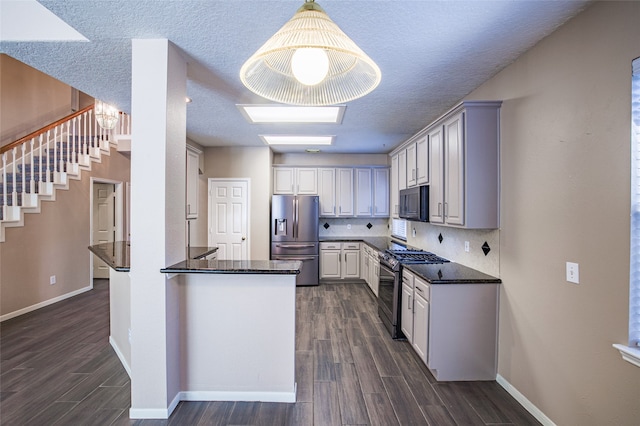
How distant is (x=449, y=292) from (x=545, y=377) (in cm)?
80

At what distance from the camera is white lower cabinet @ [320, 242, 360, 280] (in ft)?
18.6

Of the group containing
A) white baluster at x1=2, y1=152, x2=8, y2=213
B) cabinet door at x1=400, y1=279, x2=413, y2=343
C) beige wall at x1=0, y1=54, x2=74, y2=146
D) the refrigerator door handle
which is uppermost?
beige wall at x1=0, y1=54, x2=74, y2=146

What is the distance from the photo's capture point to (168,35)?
1.98m

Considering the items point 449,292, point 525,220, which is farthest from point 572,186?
point 449,292

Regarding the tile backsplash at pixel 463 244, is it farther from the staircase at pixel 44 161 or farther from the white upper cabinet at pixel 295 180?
the staircase at pixel 44 161

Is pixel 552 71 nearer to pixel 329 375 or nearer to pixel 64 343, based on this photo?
pixel 329 375

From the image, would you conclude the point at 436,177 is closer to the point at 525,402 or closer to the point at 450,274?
the point at 450,274

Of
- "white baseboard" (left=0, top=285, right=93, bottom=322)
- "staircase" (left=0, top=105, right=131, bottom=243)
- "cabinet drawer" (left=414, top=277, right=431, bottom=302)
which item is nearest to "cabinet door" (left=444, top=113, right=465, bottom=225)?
"cabinet drawer" (left=414, top=277, right=431, bottom=302)

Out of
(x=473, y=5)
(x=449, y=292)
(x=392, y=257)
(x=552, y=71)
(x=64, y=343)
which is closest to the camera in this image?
(x=473, y=5)

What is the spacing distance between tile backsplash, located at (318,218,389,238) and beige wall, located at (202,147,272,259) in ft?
4.28

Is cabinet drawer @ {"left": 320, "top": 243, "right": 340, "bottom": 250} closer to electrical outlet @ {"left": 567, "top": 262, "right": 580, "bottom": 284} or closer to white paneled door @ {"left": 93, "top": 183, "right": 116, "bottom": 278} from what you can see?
electrical outlet @ {"left": 567, "top": 262, "right": 580, "bottom": 284}

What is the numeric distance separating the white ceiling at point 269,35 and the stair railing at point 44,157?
7.35 ft

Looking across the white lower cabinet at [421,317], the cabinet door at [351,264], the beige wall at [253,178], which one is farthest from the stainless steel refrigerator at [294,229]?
the white lower cabinet at [421,317]

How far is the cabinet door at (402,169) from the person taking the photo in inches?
162
